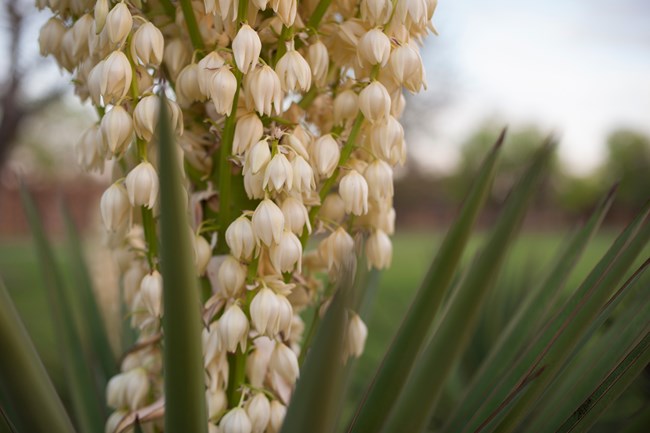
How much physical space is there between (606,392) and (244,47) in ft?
1.84

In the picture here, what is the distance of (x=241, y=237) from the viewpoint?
715 mm

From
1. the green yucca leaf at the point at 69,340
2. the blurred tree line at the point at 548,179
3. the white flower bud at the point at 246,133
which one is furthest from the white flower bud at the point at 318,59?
the blurred tree line at the point at 548,179

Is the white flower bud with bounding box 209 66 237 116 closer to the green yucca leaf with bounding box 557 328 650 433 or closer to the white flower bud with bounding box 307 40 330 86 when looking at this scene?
the white flower bud with bounding box 307 40 330 86

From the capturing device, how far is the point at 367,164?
2.74 ft

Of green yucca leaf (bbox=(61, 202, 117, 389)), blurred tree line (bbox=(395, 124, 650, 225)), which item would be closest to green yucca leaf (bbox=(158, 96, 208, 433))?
green yucca leaf (bbox=(61, 202, 117, 389))

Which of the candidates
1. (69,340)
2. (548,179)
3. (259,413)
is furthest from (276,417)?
(548,179)

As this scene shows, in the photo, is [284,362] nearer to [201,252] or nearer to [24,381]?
[201,252]

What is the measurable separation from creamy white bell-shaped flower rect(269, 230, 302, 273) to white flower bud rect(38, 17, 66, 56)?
0.40 metres

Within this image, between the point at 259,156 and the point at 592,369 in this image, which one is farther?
the point at 592,369

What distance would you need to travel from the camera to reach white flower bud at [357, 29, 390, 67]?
727 millimetres

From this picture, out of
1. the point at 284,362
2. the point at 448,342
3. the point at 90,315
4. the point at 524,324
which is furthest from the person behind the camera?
the point at 90,315

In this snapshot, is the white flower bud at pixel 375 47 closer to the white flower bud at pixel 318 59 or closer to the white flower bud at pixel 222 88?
the white flower bud at pixel 318 59

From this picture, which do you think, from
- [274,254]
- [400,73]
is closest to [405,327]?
[274,254]

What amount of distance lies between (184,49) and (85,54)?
12 cm
